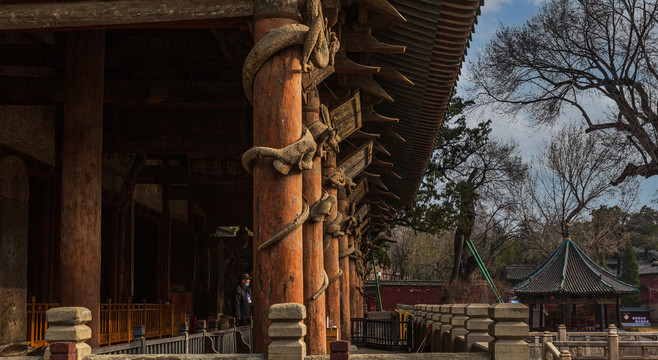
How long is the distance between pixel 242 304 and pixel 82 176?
891cm

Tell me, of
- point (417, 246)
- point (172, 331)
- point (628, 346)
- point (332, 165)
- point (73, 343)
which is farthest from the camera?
point (417, 246)

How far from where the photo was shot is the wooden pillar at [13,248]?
1191 centimetres

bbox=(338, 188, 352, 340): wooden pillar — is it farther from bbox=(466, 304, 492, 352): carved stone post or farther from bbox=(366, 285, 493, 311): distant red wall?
bbox=(366, 285, 493, 311): distant red wall

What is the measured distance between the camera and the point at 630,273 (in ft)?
Answer: 214

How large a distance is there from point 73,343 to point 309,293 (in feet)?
12.6

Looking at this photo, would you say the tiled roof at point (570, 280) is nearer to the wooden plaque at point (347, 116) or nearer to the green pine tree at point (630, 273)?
the green pine tree at point (630, 273)

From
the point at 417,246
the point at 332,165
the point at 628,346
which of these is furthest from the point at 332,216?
the point at 417,246

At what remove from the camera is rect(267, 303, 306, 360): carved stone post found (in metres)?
5.79

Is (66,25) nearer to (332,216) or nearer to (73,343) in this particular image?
(73,343)

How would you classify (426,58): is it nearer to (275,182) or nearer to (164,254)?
(275,182)

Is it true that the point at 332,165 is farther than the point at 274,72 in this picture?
Yes

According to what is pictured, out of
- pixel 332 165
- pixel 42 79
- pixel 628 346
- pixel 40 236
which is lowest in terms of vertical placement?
pixel 628 346

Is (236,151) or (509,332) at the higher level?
(236,151)

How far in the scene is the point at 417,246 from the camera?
264 feet
